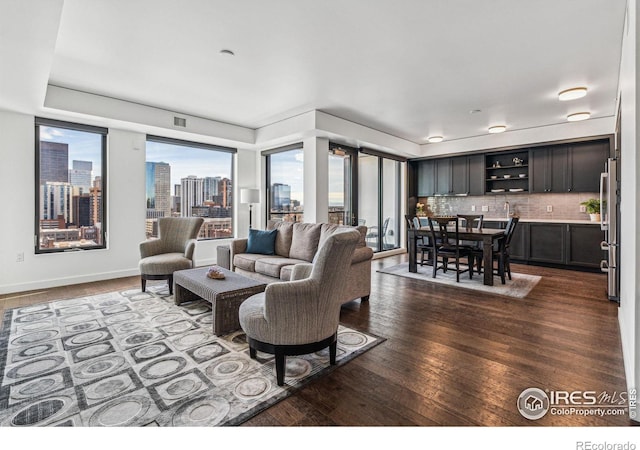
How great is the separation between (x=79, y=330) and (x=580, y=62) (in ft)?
19.3

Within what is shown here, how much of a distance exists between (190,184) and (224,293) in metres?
4.05

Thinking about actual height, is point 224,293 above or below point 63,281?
above

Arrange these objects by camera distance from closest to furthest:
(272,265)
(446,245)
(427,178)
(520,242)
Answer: (272,265), (446,245), (520,242), (427,178)

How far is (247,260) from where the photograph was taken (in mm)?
4289

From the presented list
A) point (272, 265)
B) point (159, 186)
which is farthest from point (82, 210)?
point (272, 265)

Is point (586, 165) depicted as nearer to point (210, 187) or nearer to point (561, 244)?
point (561, 244)

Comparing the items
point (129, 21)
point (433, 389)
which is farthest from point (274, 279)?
point (129, 21)

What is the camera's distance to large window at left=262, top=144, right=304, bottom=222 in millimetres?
6367

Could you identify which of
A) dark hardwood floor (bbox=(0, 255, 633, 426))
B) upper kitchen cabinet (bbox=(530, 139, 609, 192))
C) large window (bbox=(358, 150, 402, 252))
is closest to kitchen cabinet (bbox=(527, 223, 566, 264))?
upper kitchen cabinet (bbox=(530, 139, 609, 192))

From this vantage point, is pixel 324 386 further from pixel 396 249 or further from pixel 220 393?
pixel 396 249

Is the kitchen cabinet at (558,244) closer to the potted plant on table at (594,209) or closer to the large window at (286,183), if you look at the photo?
the potted plant on table at (594,209)

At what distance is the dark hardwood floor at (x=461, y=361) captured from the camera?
5.76 feet

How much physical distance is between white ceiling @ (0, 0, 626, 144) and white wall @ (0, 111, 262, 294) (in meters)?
0.97

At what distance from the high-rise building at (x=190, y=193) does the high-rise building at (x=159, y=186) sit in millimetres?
272
